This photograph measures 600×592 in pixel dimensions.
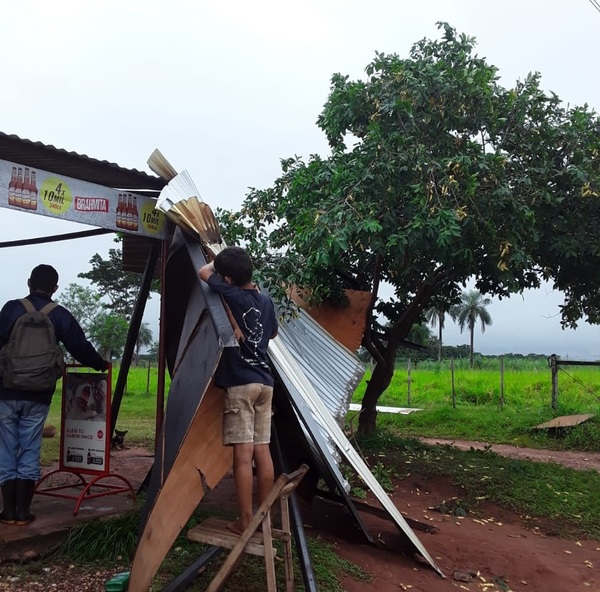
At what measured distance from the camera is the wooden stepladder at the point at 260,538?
3.11 meters

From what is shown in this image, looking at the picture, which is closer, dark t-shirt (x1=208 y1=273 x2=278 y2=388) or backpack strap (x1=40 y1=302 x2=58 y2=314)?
dark t-shirt (x1=208 y1=273 x2=278 y2=388)

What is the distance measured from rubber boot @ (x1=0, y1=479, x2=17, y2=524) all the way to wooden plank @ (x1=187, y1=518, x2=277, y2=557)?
169 centimetres

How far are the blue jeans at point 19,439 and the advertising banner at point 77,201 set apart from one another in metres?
1.37

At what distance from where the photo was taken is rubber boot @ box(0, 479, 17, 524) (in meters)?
4.37

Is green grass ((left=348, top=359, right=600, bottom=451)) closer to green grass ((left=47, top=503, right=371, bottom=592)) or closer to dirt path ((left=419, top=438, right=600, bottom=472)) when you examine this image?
dirt path ((left=419, top=438, right=600, bottom=472))

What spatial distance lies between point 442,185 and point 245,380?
3.69 meters

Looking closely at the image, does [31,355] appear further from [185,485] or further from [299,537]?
[299,537]

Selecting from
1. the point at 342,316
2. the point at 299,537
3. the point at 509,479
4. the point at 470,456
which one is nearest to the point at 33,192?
the point at 299,537

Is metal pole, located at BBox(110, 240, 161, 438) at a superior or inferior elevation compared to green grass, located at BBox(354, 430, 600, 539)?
superior

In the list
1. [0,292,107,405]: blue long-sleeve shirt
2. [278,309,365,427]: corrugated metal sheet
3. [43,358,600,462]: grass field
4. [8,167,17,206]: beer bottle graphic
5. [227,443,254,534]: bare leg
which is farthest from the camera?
[43,358,600,462]: grass field

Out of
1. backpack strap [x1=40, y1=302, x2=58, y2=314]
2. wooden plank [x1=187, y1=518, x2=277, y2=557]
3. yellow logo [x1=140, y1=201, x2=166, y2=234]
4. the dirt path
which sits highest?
yellow logo [x1=140, y1=201, x2=166, y2=234]

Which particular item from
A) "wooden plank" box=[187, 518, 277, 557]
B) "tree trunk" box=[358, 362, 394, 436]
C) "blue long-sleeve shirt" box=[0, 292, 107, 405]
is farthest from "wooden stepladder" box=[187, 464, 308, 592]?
"tree trunk" box=[358, 362, 394, 436]

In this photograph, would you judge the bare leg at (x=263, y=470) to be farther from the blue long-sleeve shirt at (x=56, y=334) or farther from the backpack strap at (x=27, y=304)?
the backpack strap at (x=27, y=304)

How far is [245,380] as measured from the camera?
3.43 metres
